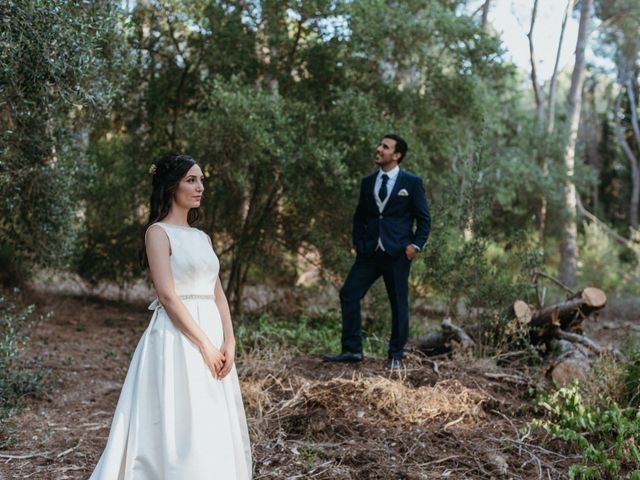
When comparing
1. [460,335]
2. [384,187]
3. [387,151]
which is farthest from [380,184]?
[460,335]

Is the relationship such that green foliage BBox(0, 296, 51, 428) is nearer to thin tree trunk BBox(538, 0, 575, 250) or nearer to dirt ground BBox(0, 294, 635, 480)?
dirt ground BBox(0, 294, 635, 480)

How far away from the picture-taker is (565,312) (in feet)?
24.5

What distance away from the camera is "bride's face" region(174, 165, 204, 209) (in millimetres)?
3420

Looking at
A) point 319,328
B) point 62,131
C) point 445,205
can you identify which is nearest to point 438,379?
point 445,205

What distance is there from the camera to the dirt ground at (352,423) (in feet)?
14.4

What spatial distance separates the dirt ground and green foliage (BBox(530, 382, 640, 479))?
152 millimetres

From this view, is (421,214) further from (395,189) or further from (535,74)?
(535,74)

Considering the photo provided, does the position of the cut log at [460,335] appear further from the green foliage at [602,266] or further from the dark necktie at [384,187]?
the green foliage at [602,266]

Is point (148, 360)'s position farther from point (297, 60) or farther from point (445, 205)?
point (297, 60)

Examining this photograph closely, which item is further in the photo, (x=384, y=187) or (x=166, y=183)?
(x=384, y=187)

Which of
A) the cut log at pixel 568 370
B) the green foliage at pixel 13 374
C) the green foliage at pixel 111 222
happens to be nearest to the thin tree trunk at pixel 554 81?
the green foliage at pixel 111 222

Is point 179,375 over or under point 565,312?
over

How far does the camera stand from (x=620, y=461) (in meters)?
4.29

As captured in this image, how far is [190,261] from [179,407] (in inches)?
26.4
